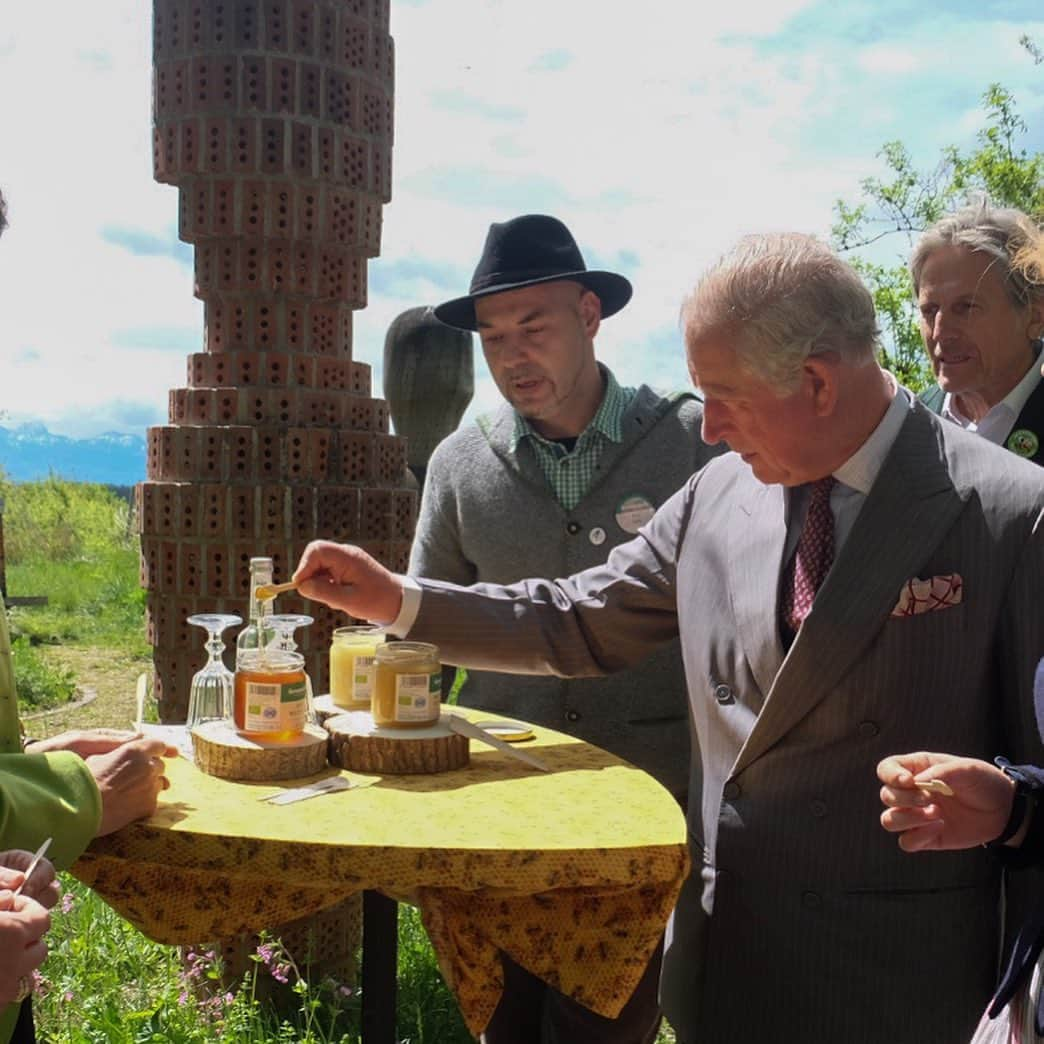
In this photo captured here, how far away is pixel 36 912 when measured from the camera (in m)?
1.46

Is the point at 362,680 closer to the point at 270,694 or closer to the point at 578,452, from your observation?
the point at 270,694

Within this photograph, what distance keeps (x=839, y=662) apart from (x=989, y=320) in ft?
5.60

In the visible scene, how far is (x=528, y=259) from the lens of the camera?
3090mm

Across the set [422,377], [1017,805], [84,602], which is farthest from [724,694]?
[84,602]

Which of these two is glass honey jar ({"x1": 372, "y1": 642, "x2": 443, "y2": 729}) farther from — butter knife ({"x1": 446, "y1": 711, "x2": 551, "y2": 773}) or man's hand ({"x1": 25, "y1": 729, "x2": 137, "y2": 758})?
man's hand ({"x1": 25, "y1": 729, "x2": 137, "y2": 758})

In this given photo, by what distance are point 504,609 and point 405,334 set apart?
6.49 m

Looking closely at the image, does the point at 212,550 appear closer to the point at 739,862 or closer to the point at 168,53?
the point at 168,53

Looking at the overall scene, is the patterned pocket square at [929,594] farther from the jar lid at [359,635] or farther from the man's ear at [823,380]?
the jar lid at [359,635]

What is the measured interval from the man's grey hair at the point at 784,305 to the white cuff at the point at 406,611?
88cm

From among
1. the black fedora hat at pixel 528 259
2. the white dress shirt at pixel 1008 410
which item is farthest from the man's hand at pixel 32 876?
the white dress shirt at pixel 1008 410

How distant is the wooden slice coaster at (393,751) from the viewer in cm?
212

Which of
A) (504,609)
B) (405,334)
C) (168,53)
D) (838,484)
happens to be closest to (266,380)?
(168,53)

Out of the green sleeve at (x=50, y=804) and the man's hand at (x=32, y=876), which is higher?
the green sleeve at (x=50, y=804)

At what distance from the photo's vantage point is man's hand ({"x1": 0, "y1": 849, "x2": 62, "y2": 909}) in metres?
1.54
